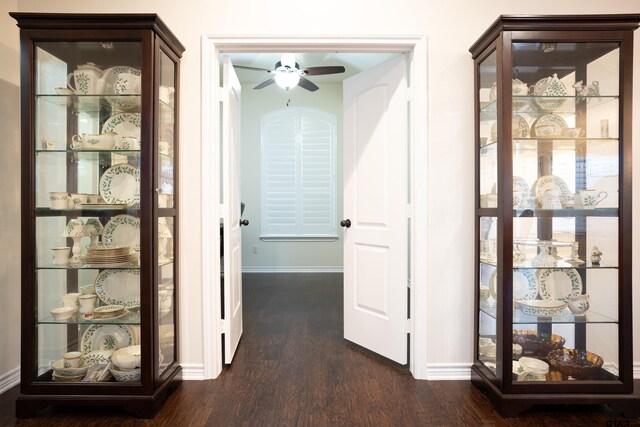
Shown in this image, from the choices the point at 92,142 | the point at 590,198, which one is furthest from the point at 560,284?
the point at 92,142

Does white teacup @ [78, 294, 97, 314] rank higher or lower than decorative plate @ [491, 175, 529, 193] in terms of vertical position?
lower

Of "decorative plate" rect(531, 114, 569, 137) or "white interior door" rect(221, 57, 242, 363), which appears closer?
"decorative plate" rect(531, 114, 569, 137)

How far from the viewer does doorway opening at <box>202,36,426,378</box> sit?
2445 millimetres

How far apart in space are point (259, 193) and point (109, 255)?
453 cm

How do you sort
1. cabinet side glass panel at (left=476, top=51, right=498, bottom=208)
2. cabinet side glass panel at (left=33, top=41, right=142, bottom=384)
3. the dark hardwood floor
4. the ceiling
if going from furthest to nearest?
the ceiling < cabinet side glass panel at (left=476, top=51, right=498, bottom=208) < cabinet side glass panel at (left=33, top=41, right=142, bottom=384) < the dark hardwood floor

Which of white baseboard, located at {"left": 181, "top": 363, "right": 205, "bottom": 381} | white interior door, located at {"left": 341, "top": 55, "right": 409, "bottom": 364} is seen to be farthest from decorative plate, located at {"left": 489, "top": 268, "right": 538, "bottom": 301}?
white baseboard, located at {"left": 181, "top": 363, "right": 205, "bottom": 381}

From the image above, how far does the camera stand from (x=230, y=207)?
269 cm

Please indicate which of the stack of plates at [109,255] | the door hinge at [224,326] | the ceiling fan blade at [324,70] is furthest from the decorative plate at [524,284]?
the ceiling fan blade at [324,70]

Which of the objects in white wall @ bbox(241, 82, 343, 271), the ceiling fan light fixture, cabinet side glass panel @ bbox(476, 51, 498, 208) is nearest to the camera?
cabinet side glass panel @ bbox(476, 51, 498, 208)

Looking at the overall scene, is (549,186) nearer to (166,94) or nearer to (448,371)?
(448,371)

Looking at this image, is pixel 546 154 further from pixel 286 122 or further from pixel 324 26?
pixel 286 122

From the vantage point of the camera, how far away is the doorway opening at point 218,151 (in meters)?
2.45

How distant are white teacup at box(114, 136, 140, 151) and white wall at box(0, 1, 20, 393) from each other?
75 centimetres

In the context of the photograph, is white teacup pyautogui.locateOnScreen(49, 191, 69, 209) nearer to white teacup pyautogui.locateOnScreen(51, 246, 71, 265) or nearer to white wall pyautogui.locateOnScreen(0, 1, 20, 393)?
white teacup pyautogui.locateOnScreen(51, 246, 71, 265)
